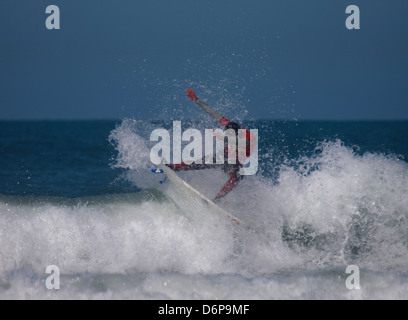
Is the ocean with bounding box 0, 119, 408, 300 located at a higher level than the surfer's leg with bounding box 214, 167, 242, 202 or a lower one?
lower

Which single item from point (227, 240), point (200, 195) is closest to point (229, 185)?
point (200, 195)

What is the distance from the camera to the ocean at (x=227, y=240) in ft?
18.1

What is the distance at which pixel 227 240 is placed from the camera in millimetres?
6895

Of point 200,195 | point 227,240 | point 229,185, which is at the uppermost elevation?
point 229,185

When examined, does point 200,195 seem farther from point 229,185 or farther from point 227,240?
point 227,240

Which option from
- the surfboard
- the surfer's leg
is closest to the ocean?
the surfboard

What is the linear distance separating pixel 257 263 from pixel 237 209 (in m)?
1.20

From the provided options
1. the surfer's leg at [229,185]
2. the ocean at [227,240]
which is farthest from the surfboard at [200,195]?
the surfer's leg at [229,185]

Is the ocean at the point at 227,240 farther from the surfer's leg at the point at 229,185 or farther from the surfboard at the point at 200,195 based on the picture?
the surfer's leg at the point at 229,185

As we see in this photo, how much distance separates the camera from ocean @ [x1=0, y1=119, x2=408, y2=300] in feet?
18.1

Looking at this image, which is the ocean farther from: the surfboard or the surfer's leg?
the surfer's leg

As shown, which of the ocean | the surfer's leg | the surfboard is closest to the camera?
the ocean

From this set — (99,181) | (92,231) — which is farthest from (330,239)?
(99,181)

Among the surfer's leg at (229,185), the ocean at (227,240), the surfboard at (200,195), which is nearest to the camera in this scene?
the ocean at (227,240)
